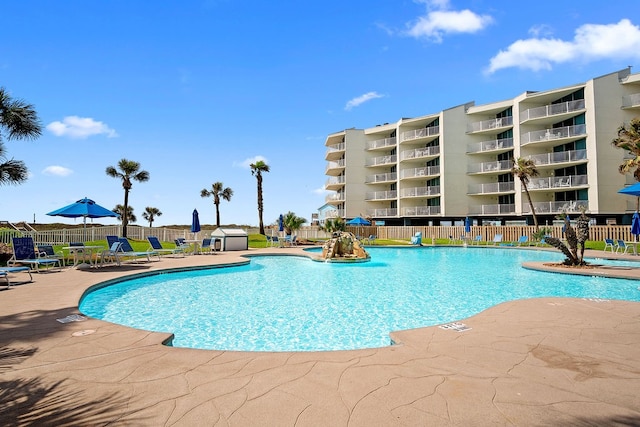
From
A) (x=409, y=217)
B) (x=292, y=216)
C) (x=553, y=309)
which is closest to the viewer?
(x=553, y=309)

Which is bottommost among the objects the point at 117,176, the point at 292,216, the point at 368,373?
the point at 368,373

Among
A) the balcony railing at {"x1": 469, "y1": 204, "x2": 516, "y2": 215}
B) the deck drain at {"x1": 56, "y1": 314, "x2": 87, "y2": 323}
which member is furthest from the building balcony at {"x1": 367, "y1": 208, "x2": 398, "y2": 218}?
the deck drain at {"x1": 56, "y1": 314, "x2": 87, "y2": 323}

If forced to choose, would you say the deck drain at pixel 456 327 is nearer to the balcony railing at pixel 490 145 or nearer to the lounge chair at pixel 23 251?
the lounge chair at pixel 23 251

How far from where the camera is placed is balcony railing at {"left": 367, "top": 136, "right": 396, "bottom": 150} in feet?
133

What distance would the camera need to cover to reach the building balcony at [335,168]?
43287 mm

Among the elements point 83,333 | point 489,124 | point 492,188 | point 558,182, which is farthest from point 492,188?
point 83,333

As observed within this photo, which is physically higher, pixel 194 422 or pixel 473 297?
pixel 194 422

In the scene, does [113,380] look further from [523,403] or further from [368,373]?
[523,403]

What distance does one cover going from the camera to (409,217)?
38.1 metres

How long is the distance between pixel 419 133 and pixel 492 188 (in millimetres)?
10067

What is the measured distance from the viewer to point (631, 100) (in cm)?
2714

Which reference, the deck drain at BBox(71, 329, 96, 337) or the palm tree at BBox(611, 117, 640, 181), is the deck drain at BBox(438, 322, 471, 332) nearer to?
the deck drain at BBox(71, 329, 96, 337)

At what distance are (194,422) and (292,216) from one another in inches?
1202

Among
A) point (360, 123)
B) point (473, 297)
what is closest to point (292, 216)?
point (360, 123)
